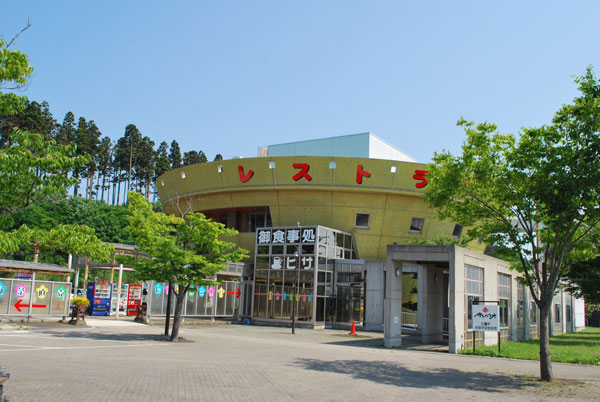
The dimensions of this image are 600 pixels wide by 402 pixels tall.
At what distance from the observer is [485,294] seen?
954 inches

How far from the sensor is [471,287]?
23.0 metres

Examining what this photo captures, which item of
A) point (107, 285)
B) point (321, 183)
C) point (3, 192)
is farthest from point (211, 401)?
point (321, 183)

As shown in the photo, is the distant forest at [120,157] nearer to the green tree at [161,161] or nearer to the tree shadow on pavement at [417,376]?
the green tree at [161,161]

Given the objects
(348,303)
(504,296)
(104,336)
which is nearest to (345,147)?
(348,303)

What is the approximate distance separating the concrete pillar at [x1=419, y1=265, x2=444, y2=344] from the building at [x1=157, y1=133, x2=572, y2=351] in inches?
68.2

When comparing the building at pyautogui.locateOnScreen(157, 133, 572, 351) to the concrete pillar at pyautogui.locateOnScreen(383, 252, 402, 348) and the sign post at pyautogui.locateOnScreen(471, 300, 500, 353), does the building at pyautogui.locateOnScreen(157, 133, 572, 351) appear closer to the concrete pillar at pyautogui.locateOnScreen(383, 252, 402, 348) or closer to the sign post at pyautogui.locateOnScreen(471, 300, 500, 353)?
the concrete pillar at pyautogui.locateOnScreen(383, 252, 402, 348)

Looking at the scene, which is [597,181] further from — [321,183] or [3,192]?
[321,183]

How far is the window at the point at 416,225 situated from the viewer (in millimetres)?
41000

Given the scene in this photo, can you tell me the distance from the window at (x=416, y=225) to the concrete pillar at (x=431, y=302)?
1419 cm

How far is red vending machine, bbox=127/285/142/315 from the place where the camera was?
35444 millimetres

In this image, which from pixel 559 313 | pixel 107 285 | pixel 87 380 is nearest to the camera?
pixel 87 380

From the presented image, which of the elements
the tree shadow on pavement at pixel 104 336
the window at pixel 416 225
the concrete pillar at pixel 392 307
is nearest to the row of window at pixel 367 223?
the window at pixel 416 225

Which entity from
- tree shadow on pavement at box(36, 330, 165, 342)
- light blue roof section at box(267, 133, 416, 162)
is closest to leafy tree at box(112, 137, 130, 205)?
light blue roof section at box(267, 133, 416, 162)

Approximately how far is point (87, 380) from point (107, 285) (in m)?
23.7
